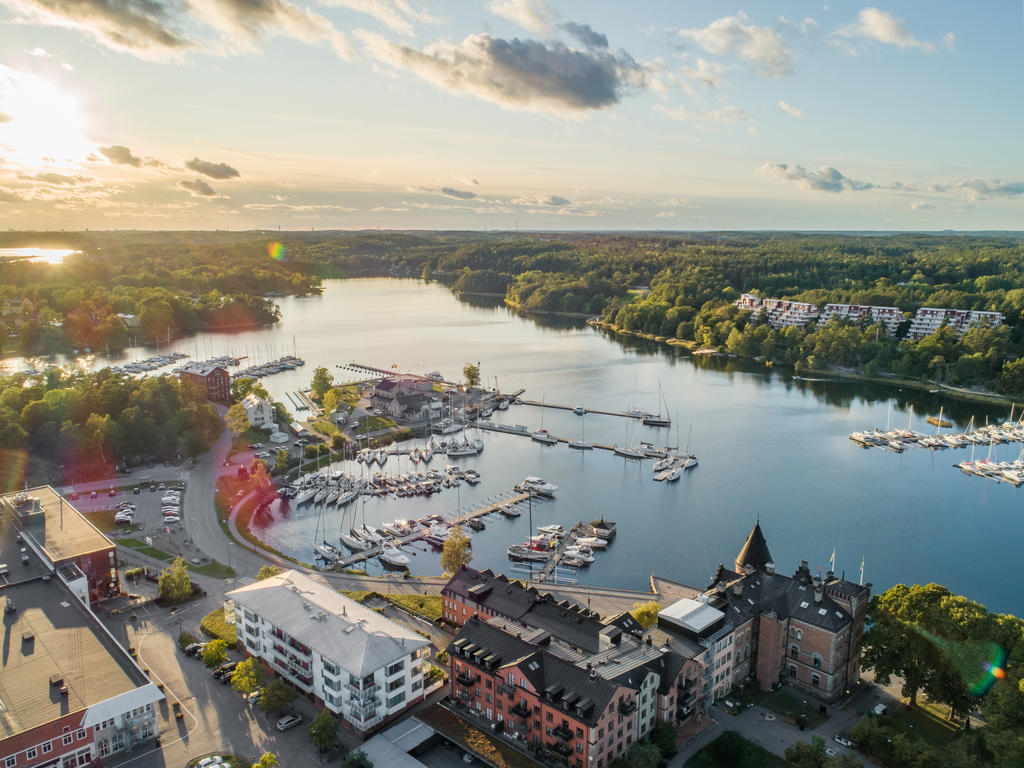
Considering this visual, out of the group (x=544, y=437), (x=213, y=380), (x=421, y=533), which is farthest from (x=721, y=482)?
(x=213, y=380)

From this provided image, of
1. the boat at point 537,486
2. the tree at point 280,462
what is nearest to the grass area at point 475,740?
the boat at point 537,486

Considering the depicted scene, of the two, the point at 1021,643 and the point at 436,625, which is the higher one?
the point at 1021,643

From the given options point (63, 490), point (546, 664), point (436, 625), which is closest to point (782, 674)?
point (546, 664)

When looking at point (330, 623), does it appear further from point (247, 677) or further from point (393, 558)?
point (393, 558)

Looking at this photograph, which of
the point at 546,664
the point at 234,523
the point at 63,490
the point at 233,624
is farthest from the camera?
the point at 63,490

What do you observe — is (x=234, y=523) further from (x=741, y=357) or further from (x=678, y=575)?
(x=741, y=357)

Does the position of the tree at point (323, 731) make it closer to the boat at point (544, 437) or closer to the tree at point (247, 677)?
the tree at point (247, 677)
